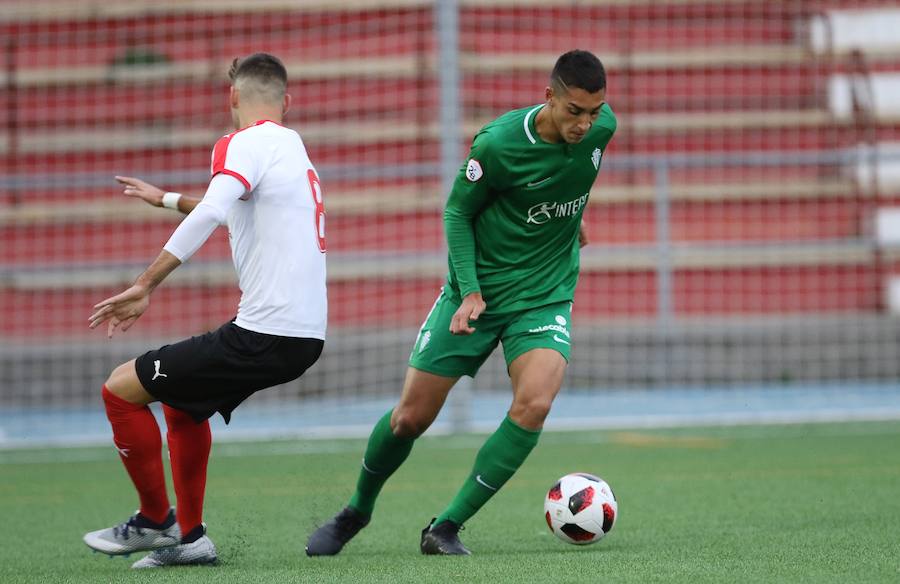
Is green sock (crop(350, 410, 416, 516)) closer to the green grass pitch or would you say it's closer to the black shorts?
the green grass pitch

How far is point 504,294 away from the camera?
5.31 meters

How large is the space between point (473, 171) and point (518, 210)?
9.6 inches

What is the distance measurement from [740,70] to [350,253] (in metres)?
4.45

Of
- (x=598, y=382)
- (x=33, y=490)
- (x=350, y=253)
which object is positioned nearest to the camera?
(x=33, y=490)

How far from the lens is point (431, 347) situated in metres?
5.32

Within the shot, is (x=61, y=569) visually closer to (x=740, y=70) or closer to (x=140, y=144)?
(x=140, y=144)

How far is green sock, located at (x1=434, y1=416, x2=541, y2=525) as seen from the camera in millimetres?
5066

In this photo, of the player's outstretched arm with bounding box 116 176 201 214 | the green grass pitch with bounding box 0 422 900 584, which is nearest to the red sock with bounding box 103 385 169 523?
the green grass pitch with bounding box 0 422 900 584

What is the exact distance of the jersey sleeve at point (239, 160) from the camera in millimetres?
4668

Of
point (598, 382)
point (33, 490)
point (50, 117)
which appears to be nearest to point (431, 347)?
point (33, 490)

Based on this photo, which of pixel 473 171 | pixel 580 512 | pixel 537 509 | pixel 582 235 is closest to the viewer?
pixel 580 512

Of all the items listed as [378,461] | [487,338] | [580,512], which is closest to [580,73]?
[487,338]

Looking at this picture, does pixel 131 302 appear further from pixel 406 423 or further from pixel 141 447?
pixel 406 423

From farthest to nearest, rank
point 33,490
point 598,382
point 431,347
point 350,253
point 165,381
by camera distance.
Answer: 1. point 350,253
2. point 598,382
3. point 33,490
4. point 431,347
5. point 165,381
